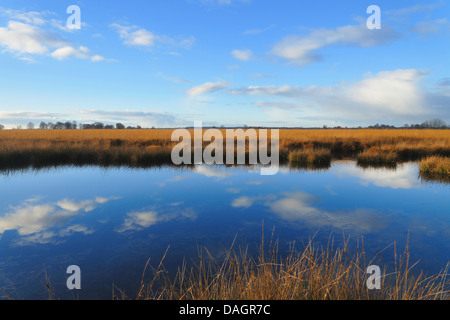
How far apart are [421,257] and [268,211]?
3726 millimetres

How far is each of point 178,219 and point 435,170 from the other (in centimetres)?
1291

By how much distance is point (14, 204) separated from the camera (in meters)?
8.34

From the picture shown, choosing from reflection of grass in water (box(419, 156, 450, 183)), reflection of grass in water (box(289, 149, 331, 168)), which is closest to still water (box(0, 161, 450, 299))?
reflection of grass in water (box(419, 156, 450, 183))

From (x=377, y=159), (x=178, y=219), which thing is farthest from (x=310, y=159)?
(x=178, y=219)

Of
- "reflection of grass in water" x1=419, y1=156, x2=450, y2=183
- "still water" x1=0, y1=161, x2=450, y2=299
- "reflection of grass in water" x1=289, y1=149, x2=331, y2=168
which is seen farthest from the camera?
"reflection of grass in water" x1=289, y1=149, x2=331, y2=168

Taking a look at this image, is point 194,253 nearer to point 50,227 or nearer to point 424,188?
point 50,227

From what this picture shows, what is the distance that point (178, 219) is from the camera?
711cm

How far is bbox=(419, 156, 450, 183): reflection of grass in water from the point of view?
1188 cm

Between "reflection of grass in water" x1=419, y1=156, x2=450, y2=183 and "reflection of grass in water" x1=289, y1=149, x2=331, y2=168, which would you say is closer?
"reflection of grass in water" x1=419, y1=156, x2=450, y2=183

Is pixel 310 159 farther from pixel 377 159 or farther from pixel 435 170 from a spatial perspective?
pixel 435 170

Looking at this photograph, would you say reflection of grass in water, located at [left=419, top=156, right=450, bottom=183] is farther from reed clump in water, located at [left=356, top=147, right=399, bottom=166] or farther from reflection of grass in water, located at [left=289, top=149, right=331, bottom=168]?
reflection of grass in water, located at [left=289, top=149, right=331, bottom=168]

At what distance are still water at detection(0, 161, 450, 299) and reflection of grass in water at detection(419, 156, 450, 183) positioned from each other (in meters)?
1.12

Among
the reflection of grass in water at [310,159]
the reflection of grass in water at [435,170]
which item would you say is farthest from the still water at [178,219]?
the reflection of grass in water at [310,159]

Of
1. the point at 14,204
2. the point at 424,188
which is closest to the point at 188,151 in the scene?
the point at 14,204
